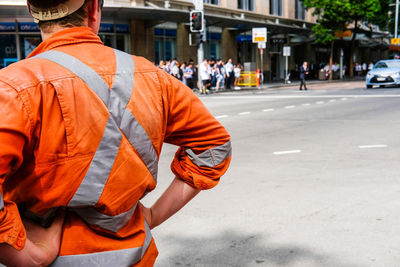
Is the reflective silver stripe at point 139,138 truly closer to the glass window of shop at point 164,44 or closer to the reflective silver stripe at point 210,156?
the reflective silver stripe at point 210,156

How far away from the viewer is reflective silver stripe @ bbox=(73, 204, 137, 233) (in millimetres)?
1396

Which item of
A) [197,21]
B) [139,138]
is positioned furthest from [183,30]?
[139,138]

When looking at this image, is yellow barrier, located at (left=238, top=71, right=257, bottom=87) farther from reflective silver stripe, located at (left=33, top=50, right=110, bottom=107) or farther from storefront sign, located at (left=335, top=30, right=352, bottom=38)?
reflective silver stripe, located at (left=33, top=50, right=110, bottom=107)

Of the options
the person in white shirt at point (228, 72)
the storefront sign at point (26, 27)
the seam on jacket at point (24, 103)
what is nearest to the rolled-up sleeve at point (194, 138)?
the seam on jacket at point (24, 103)

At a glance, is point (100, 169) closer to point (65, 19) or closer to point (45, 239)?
point (45, 239)

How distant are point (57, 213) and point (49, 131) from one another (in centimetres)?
26

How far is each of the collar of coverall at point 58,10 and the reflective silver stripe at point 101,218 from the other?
1.87 ft

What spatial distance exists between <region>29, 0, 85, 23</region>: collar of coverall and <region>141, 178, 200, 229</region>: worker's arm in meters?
0.67

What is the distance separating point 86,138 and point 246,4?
38142mm

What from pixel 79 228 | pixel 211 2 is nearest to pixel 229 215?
pixel 79 228

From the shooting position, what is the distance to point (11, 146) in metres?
1.20

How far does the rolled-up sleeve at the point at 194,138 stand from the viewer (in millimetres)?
1550

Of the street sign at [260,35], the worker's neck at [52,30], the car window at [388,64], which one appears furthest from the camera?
the street sign at [260,35]

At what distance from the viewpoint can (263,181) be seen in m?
5.92
